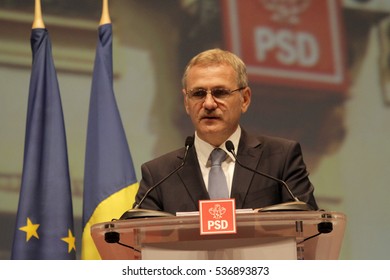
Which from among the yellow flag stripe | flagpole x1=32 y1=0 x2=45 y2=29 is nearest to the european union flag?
the yellow flag stripe

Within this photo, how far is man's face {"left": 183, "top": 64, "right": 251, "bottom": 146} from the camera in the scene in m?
3.32

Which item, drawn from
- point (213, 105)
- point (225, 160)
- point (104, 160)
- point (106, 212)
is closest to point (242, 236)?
point (225, 160)

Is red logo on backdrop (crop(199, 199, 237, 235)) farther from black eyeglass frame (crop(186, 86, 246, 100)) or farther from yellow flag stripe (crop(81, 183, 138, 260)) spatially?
yellow flag stripe (crop(81, 183, 138, 260))

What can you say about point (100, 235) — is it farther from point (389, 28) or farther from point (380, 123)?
point (389, 28)

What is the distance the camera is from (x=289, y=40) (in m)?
5.15

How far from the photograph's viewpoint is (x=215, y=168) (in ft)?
10.6

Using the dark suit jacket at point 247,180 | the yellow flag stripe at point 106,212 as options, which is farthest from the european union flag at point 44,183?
the dark suit jacket at point 247,180

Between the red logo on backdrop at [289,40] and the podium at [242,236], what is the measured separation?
2.61 metres

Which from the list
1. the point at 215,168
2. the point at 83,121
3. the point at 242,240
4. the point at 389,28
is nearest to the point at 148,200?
the point at 215,168

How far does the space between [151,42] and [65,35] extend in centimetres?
59

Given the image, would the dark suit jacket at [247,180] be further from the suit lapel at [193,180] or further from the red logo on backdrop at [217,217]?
the red logo on backdrop at [217,217]

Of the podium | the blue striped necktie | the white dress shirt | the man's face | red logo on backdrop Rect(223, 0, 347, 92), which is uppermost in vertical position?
red logo on backdrop Rect(223, 0, 347, 92)

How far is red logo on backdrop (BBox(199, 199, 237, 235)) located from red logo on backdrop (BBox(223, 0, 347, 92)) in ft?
8.79

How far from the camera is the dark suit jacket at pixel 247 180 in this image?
315 cm
